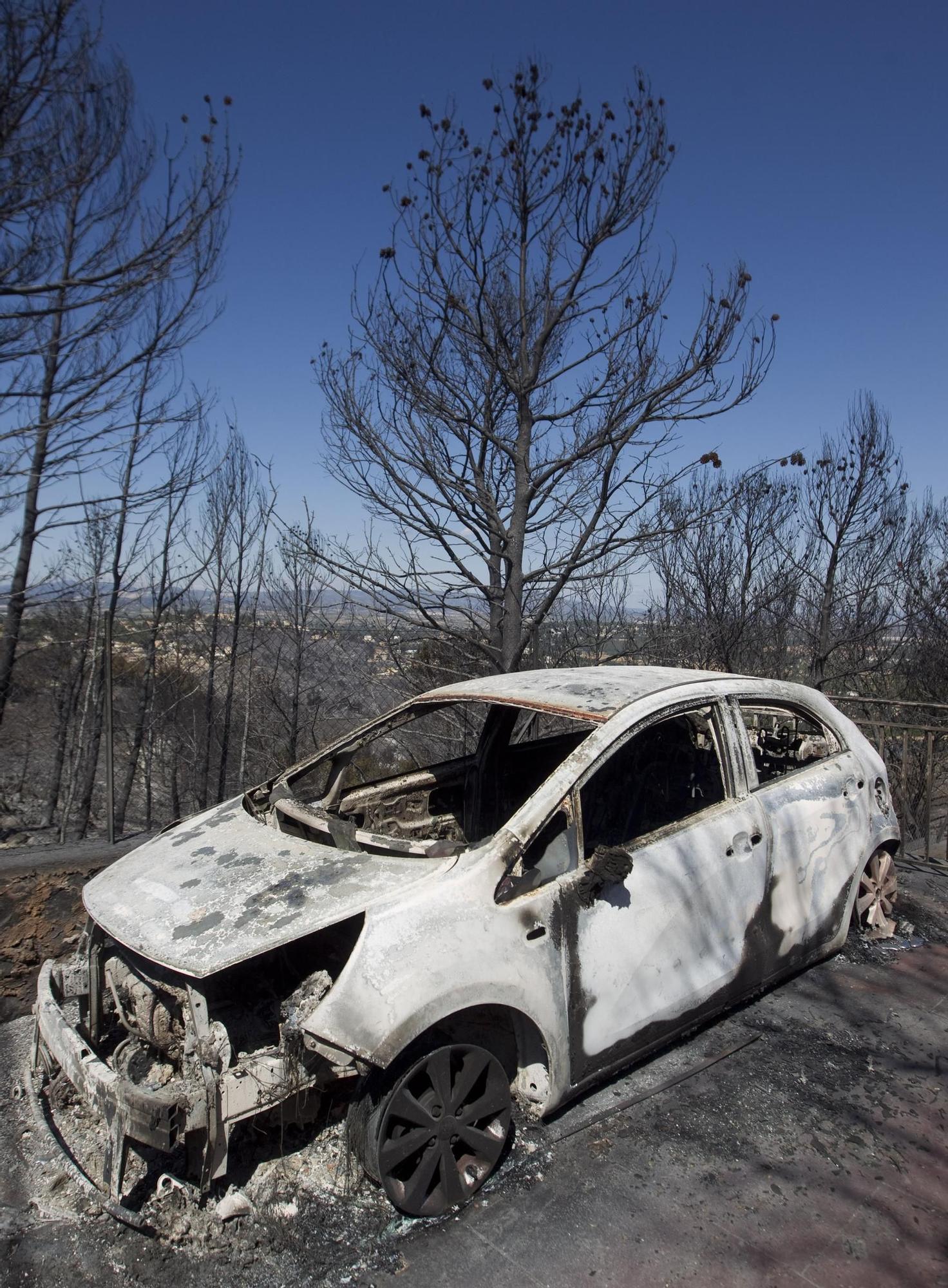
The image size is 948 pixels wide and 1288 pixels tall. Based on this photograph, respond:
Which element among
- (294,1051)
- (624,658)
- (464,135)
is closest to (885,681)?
(624,658)

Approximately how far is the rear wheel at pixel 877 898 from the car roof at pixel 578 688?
1.47 meters

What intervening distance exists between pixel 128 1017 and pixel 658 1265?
1.94 meters

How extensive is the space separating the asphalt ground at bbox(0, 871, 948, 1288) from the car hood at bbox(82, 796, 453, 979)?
Result: 886mm

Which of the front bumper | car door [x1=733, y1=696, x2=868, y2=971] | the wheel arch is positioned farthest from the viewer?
car door [x1=733, y1=696, x2=868, y2=971]

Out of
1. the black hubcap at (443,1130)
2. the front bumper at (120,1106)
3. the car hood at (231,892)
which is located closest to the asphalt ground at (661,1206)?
the black hubcap at (443,1130)

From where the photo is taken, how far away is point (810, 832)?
376 centimetres

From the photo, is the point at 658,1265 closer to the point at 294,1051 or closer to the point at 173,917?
the point at 294,1051

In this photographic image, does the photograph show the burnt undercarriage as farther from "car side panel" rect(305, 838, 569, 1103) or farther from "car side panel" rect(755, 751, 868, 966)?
"car side panel" rect(755, 751, 868, 966)

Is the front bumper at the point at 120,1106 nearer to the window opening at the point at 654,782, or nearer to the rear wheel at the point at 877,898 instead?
the window opening at the point at 654,782

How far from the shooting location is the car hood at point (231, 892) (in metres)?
2.52

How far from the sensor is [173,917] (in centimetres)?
271

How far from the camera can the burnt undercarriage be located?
91.7 inches

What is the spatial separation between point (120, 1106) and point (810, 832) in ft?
9.98

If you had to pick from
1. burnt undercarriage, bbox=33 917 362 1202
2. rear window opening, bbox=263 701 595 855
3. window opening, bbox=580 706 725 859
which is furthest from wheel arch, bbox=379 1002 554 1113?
window opening, bbox=580 706 725 859
